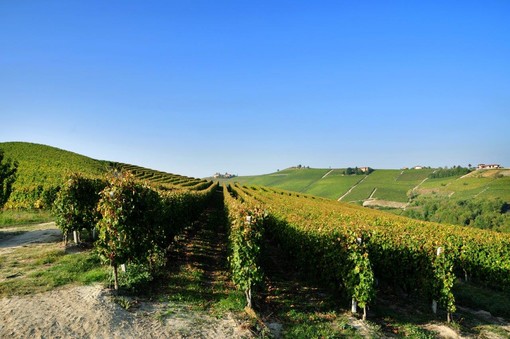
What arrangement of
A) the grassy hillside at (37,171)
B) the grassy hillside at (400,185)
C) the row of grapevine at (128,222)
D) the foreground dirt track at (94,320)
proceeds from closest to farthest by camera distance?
the foreground dirt track at (94,320) → the row of grapevine at (128,222) → the grassy hillside at (37,171) → the grassy hillside at (400,185)

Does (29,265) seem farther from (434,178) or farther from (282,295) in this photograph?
(434,178)

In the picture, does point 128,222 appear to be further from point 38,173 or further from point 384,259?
point 38,173

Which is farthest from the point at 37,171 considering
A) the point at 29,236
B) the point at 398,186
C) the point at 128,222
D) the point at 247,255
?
the point at 398,186

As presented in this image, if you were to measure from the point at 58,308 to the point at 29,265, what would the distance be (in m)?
5.70

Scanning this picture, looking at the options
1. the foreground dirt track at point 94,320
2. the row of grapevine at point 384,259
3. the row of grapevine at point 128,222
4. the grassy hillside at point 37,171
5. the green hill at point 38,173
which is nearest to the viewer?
the foreground dirt track at point 94,320

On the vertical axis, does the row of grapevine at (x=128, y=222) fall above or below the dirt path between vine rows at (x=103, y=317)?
above

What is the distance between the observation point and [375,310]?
11.7 m

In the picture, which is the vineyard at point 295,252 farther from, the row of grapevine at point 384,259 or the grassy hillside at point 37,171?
the grassy hillside at point 37,171

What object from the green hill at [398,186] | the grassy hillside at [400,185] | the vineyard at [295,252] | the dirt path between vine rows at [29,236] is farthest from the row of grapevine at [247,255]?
the green hill at [398,186]

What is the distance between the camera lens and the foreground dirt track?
839cm

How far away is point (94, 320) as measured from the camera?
29.3 ft

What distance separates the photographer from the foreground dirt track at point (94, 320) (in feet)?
27.5

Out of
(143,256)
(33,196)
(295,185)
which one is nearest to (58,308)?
(143,256)

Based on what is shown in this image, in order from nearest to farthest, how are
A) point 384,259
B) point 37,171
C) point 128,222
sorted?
point 128,222
point 384,259
point 37,171
